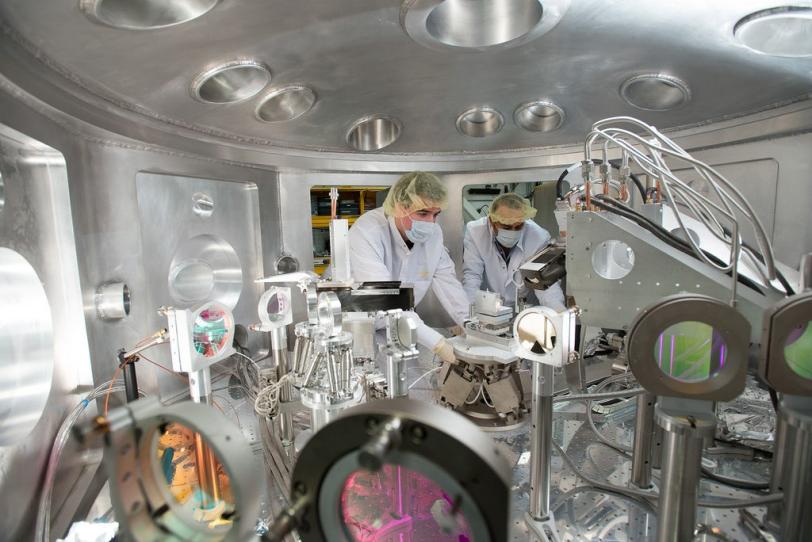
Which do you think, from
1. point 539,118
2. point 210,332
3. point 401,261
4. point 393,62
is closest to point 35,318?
point 210,332

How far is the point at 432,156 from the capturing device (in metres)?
2.88

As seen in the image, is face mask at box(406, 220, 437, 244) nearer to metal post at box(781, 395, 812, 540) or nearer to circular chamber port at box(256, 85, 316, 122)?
circular chamber port at box(256, 85, 316, 122)

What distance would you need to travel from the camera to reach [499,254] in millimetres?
3055

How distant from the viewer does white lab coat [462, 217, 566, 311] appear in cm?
300

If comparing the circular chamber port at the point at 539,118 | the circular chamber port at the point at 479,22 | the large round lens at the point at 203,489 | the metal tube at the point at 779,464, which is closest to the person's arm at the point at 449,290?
the circular chamber port at the point at 539,118

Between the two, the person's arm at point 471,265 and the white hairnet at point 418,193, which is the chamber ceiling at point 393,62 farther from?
the person's arm at point 471,265

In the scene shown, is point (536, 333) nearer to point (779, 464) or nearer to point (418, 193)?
point (779, 464)

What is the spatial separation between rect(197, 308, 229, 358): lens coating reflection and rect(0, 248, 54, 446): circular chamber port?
46 centimetres

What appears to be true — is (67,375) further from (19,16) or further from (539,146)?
(539,146)

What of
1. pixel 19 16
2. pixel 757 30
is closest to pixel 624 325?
pixel 757 30

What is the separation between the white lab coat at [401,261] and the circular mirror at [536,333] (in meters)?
1.45

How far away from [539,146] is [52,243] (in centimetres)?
250

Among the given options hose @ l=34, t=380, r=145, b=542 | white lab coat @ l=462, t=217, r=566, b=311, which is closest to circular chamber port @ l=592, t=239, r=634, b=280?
hose @ l=34, t=380, r=145, b=542

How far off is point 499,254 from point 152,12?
2409 millimetres
